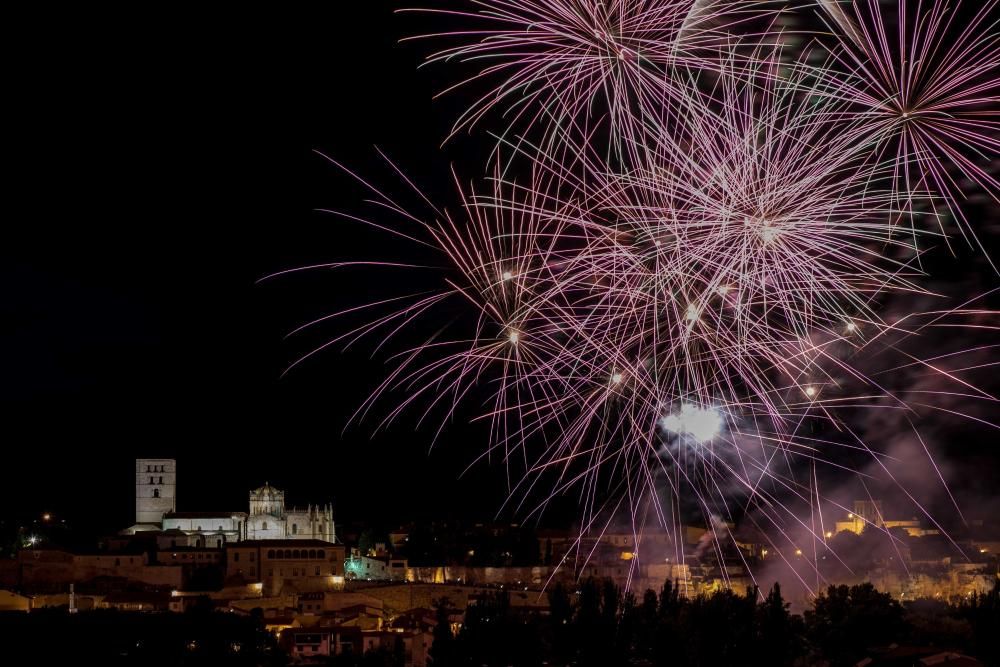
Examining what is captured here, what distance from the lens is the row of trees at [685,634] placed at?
19.4 meters

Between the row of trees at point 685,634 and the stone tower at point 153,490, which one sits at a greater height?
the stone tower at point 153,490

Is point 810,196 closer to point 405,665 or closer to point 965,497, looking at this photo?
point 405,665

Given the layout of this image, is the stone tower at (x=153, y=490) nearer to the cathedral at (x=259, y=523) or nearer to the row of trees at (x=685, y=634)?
the cathedral at (x=259, y=523)

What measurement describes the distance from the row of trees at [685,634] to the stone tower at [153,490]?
26.5 m

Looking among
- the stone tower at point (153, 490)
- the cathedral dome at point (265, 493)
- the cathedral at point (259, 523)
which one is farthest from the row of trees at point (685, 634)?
the stone tower at point (153, 490)

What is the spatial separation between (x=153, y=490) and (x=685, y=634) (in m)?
31.5

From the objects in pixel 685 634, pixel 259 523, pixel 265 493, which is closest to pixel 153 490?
pixel 265 493

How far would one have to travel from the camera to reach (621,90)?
958 cm

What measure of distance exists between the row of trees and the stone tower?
26.5 m

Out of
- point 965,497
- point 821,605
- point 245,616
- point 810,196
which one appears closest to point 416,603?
point 245,616

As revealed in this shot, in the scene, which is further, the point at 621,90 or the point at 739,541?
the point at 739,541

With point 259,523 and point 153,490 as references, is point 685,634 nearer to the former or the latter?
point 259,523

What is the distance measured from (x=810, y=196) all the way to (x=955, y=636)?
1534cm

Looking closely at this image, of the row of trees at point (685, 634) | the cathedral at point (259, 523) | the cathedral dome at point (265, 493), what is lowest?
the row of trees at point (685, 634)
